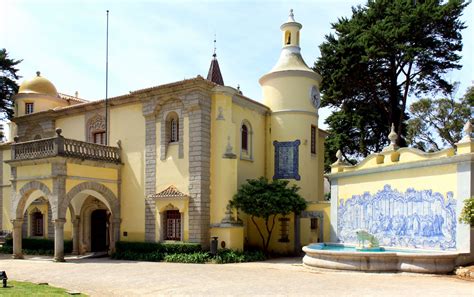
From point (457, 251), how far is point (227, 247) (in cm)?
959

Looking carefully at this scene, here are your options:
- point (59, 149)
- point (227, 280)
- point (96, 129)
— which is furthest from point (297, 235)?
point (96, 129)

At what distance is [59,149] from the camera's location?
21.5 meters

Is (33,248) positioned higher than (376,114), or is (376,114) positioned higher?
(376,114)

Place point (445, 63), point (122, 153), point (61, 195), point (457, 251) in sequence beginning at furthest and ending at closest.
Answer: point (445, 63)
point (122, 153)
point (61, 195)
point (457, 251)

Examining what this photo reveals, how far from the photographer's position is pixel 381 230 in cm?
1892

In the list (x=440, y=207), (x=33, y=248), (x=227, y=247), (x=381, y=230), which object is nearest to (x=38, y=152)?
(x=33, y=248)

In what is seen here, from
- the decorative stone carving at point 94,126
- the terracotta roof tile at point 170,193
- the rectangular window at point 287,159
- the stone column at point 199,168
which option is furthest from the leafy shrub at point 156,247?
the rectangular window at point 287,159

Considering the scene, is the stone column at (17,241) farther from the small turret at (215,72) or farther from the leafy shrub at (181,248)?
the small turret at (215,72)

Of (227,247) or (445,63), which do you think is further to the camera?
(445,63)

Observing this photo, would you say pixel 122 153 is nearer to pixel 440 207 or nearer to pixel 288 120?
pixel 288 120

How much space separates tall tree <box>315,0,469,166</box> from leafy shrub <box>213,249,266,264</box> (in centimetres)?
1315

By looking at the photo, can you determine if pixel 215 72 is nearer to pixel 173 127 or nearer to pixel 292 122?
pixel 292 122

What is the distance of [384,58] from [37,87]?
2144 centimetres

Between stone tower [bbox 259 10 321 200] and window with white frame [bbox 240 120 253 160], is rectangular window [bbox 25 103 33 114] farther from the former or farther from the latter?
stone tower [bbox 259 10 321 200]
